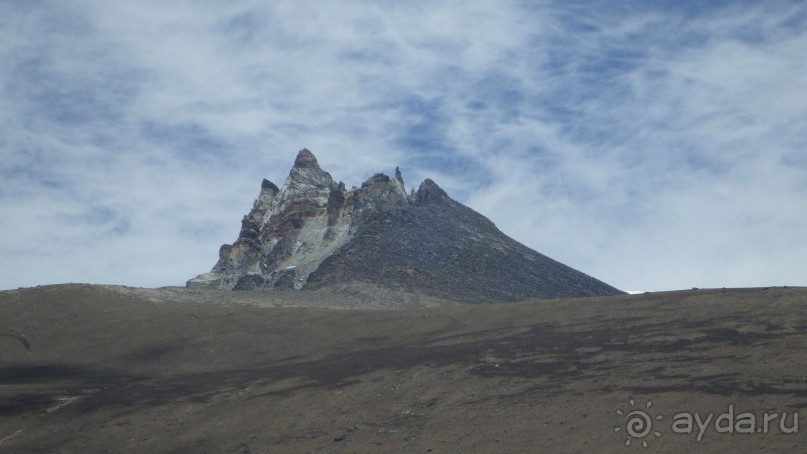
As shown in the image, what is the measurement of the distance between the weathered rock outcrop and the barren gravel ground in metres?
20.0

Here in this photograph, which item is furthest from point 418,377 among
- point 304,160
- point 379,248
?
point 304,160

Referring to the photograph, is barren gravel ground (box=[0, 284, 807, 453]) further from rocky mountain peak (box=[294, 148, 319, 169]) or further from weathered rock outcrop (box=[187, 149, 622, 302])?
rocky mountain peak (box=[294, 148, 319, 169])

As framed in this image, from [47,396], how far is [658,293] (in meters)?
26.3

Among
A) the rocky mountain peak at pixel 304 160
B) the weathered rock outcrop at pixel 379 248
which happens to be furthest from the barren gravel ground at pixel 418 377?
the rocky mountain peak at pixel 304 160

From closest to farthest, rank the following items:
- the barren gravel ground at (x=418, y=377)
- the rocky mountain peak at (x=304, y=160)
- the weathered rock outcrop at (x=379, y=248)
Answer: the barren gravel ground at (x=418, y=377) < the weathered rock outcrop at (x=379, y=248) < the rocky mountain peak at (x=304, y=160)

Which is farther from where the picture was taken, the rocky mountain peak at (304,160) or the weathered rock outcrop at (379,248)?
the rocky mountain peak at (304,160)

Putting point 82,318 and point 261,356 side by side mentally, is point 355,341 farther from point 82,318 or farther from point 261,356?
point 82,318

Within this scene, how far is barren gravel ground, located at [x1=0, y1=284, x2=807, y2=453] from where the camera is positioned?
26047 mm

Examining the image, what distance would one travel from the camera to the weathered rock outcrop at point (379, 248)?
68312 mm

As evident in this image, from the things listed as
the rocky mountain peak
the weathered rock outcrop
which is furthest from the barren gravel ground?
the rocky mountain peak

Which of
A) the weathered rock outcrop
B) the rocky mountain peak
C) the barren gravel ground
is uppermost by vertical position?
the rocky mountain peak

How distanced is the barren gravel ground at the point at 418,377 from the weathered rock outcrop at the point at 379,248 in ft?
65.5

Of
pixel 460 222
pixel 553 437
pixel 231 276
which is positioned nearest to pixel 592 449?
pixel 553 437

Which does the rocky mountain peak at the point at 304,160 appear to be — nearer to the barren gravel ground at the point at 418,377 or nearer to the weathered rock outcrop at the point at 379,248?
the weathered rock outcrop at the point at 379,248
